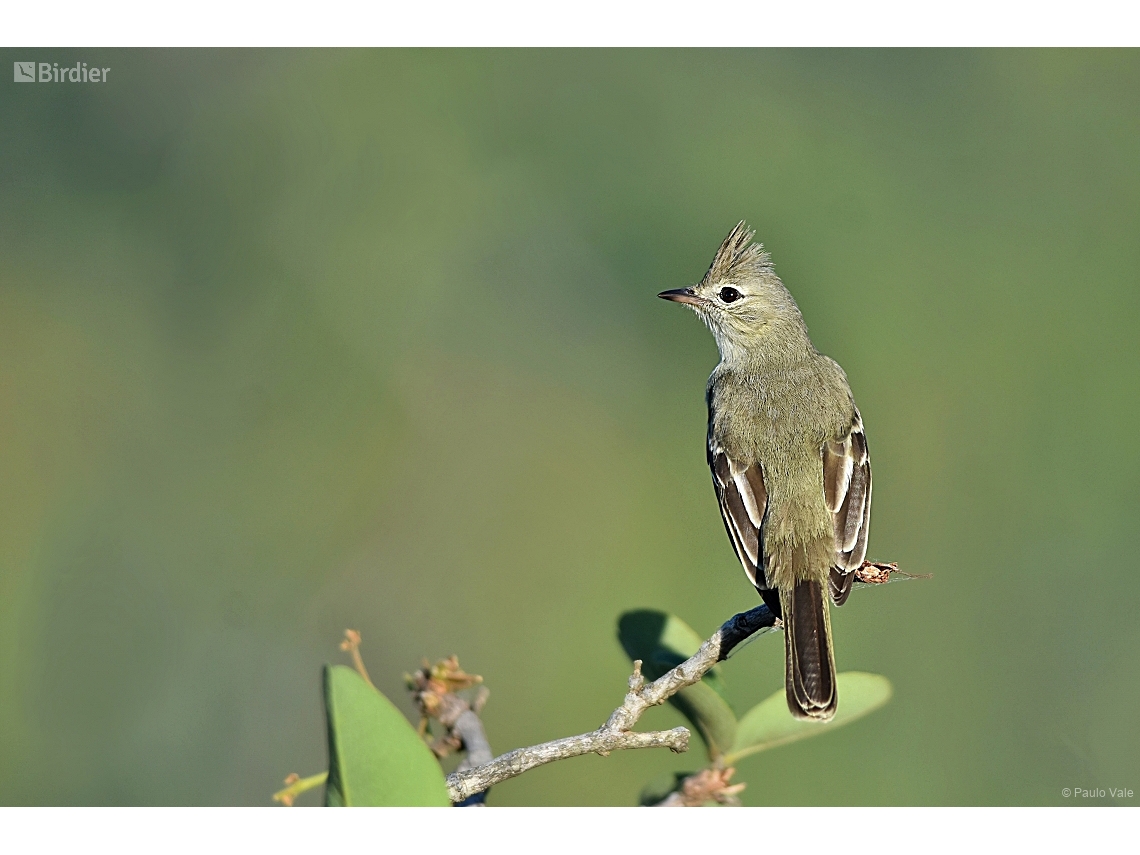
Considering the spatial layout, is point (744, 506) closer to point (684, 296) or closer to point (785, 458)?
point (785, 458)

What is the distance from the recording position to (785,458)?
12.0 feet

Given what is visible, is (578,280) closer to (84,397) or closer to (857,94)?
(857,94)

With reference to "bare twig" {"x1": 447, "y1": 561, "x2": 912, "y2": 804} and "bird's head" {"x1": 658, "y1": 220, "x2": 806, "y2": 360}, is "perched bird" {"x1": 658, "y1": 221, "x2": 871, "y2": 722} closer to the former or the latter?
"bird's head" {"x1": 658, "y1": 220, "x2": 806, "y2": 360}

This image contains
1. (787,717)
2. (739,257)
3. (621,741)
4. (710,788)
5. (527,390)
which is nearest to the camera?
(621,741)

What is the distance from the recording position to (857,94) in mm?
6961

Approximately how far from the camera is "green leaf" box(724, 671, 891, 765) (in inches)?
107

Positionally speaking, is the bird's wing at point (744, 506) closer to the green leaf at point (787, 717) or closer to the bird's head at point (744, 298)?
the green leaf at point (787, 717)

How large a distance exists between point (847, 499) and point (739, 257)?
4.24ft

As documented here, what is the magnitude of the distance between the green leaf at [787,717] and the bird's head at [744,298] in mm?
1812

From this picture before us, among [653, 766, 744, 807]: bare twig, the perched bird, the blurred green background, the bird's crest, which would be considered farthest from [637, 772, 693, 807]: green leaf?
→ the bird's crest

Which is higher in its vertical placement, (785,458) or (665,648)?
(785,458)

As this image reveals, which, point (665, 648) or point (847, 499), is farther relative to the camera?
point (847, 499)

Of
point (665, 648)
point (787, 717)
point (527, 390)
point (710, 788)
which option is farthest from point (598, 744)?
point (527, 390)

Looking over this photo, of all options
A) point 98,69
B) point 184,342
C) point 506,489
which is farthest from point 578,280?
point 98,69
